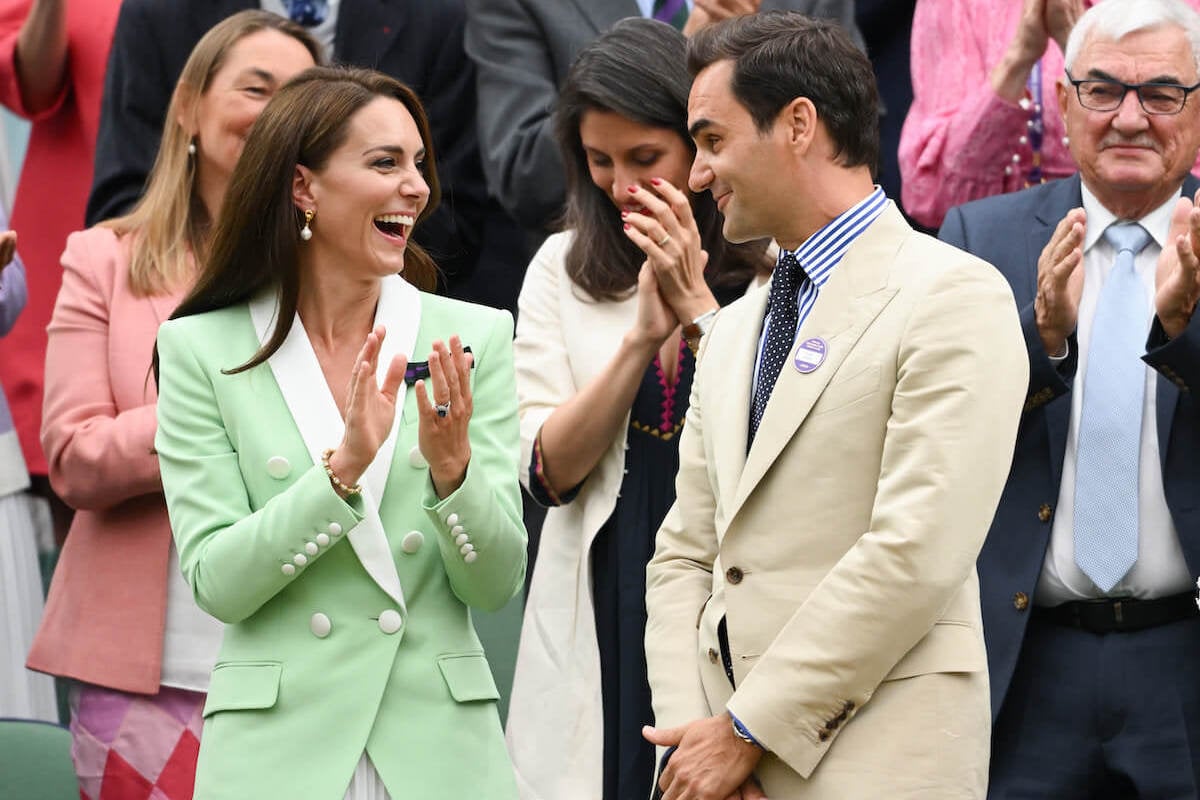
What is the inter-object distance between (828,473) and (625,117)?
1.52m

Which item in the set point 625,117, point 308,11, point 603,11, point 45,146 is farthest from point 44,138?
point 625,117

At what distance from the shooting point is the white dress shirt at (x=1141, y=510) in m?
3.90

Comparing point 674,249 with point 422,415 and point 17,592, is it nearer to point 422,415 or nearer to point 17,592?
point 422,415

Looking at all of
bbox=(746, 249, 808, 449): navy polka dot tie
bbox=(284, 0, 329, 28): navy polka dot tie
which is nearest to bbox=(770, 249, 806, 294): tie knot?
bbox=(746, 249, 808, 449): navy polka dot tie

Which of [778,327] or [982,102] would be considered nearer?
[778,327]

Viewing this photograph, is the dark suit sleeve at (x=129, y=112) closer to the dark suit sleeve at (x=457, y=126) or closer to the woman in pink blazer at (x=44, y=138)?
the woman in pink blazer at (x=44, y=138)

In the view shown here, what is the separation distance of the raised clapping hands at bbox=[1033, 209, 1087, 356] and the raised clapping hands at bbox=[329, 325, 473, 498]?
1.29 metres

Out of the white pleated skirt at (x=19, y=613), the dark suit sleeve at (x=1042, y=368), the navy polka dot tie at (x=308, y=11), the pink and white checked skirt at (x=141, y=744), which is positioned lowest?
the white pleated skirt at (x=19, y=613)

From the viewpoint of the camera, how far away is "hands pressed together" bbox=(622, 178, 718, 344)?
4.32 metres

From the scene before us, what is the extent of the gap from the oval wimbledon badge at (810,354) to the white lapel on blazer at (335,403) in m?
0.74

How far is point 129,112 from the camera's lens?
5426mm

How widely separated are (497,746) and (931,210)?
Result: 233 centimetres

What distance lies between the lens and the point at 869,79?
3.51m

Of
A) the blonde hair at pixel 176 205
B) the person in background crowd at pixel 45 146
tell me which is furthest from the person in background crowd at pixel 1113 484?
the person in background crowd at pixel 45 146
